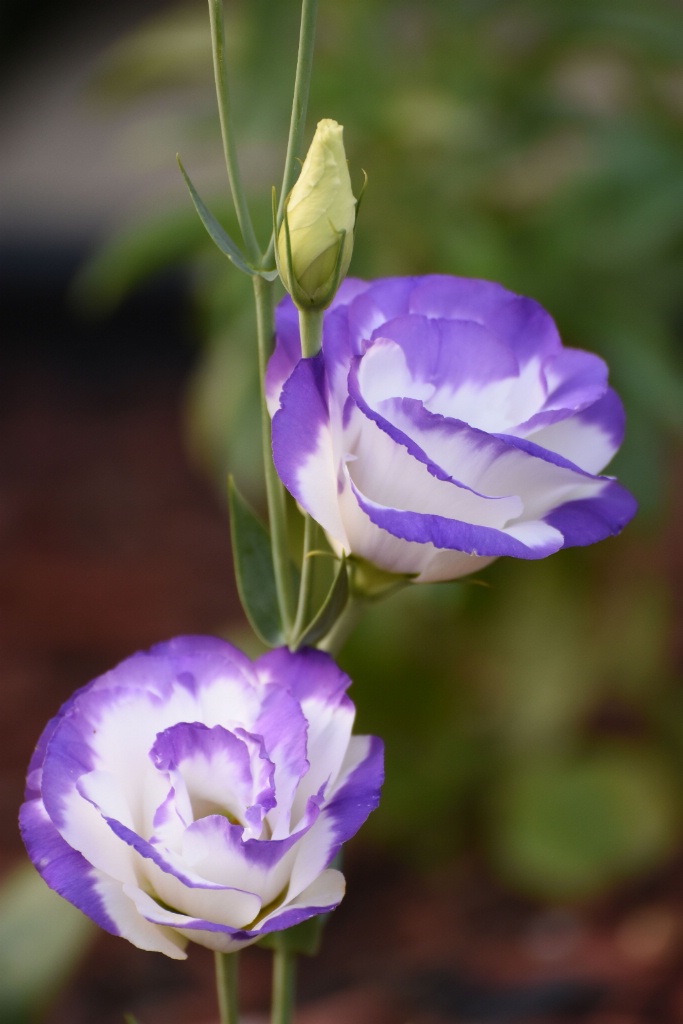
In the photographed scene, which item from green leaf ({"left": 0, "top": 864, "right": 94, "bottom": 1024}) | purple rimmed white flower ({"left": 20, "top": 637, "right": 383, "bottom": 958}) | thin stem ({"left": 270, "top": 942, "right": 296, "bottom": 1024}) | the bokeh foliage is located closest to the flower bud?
purple rimmed white flower ({"left": 20, "top": 637, "right": 383, "bottom": 958})

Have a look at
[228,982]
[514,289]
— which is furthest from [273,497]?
[514,289]

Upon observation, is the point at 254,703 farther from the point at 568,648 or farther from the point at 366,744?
the point at 568,648

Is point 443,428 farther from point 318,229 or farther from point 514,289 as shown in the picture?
point 514,289

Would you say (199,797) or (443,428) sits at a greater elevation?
(443,428)

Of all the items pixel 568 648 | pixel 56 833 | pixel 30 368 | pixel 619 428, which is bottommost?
pixel 568 648

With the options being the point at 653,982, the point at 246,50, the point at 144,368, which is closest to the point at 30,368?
the point at 144,368
